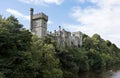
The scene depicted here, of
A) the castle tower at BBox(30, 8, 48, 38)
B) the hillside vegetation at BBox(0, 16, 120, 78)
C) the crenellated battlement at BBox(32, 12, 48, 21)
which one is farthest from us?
the crenellated battlement at BBox(32, 12, 48, 21)

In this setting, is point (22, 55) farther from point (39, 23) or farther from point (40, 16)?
point (40, 16)

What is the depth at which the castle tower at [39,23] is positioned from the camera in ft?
166

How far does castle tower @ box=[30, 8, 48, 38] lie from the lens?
1993 inches

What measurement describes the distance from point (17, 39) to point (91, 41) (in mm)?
57537

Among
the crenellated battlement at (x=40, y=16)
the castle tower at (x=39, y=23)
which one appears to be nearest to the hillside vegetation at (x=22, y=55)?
the castle tower at (x=39, y=23)

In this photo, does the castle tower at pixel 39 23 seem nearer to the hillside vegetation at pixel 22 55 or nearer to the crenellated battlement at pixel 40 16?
the crenellated battlement at pixel 40 16

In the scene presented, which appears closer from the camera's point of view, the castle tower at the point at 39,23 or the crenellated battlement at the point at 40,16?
the castle tower at the point at 39,23

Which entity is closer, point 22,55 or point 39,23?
point 22,55

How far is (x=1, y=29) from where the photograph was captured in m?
26.8

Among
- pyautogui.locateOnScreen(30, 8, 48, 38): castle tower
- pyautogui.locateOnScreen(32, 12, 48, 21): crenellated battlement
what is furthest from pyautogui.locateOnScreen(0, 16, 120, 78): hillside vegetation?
pyautogui.locateOnScreen(32, 12, 48, 21): crenellated battlement

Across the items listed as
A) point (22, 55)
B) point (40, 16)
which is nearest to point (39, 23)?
point (40, 16)

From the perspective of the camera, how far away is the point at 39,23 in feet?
169

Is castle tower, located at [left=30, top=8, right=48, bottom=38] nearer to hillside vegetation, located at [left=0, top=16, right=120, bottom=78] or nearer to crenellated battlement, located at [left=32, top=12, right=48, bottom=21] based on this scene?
crenellated battlement, located at [left=32, top=12, right=48, bottom=21]

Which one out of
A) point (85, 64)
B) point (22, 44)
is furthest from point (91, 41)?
point (22, 44)
